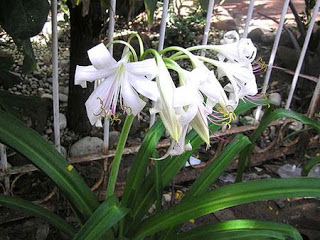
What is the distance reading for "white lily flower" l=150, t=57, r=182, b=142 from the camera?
37.3 inches

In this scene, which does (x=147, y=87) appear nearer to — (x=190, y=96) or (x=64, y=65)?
(x=190, y=96)

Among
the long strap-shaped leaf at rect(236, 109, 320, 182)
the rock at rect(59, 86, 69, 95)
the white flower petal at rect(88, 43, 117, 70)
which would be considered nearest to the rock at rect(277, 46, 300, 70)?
the long strap-shaped leaf at rect(236, 109, 320, 182)

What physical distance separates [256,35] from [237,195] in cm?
245

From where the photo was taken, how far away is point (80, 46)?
5.99 ft

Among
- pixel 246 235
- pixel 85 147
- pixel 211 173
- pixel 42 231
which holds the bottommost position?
pixel 42 231

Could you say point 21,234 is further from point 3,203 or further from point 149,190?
point 149,190

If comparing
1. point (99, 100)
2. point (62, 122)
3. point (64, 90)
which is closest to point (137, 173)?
point (99, 100)

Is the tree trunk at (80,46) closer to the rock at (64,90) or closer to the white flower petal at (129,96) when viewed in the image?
the rock at (64,90)

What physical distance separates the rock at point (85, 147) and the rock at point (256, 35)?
1896mm

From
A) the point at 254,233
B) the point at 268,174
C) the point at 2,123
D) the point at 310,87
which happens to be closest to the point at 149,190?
the point at 254,233

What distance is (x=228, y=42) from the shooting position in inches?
44.9

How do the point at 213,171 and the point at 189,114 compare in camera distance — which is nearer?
the point at 189,114

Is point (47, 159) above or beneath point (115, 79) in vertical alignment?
beneath

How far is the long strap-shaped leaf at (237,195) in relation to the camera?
1.25 metres
